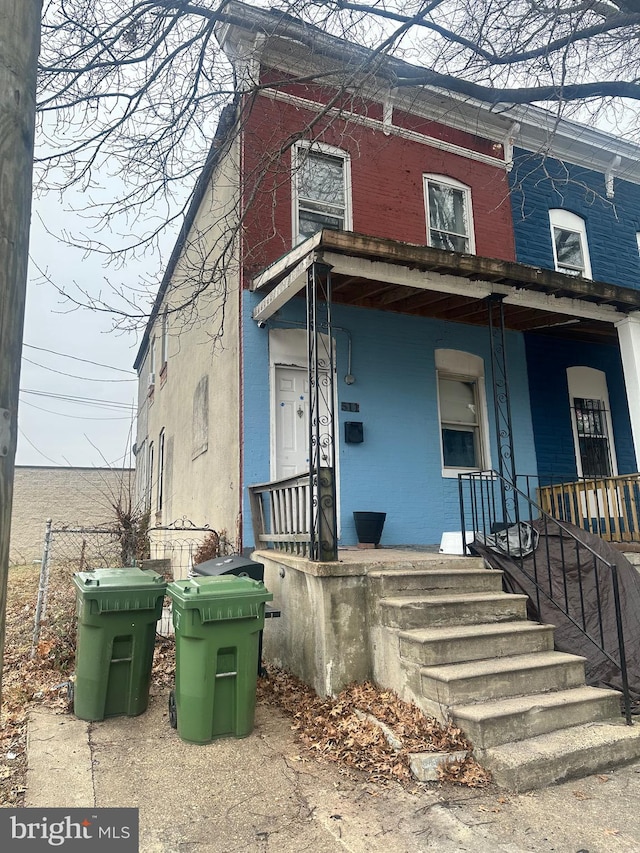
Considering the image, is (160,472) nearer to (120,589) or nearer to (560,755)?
(120,589)

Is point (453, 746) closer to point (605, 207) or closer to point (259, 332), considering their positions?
point (259, 332)

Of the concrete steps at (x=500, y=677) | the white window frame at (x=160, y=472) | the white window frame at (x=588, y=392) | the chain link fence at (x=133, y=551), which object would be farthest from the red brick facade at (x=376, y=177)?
the white window frame at (x=160, y=472)

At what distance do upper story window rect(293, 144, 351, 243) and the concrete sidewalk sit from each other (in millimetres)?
6480

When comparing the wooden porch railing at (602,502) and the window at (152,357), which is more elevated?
the window at (152,357)

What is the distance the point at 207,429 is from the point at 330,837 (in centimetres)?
666

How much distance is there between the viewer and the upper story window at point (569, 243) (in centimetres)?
1026

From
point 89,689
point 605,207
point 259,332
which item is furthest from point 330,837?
point 605,207

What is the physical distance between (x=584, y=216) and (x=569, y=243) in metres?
A: 0.63

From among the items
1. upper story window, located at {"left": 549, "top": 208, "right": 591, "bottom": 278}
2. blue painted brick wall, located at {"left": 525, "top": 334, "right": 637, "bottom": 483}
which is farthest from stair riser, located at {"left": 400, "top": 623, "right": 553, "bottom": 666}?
upper story window, located at {"left": 549, "top": 208, "right": 591, "bottom": 278}

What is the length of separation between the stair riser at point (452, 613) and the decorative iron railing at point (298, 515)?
30.4 inches

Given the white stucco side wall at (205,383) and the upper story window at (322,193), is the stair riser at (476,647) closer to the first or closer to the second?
the white stucco side wall at (205,383)

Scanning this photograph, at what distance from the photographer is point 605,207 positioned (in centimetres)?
1081

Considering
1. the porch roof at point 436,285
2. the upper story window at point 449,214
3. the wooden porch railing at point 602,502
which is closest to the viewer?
the porch roof at point 436,285

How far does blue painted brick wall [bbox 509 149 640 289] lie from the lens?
994 centimetres
